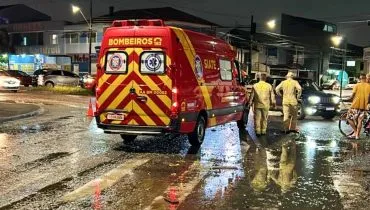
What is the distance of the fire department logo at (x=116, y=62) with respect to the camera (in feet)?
35.2

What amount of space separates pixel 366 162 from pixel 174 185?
4500 mm

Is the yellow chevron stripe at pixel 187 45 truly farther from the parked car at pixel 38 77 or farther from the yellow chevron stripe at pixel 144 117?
the parked car at pixel 38 77

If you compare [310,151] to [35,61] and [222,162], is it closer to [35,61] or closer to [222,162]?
[222,162]

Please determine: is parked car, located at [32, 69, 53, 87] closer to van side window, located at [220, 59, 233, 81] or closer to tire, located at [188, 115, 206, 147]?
van side window, located at [220, 59, 233, 81]

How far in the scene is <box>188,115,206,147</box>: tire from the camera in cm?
1117

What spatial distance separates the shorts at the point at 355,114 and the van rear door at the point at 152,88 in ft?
19.7

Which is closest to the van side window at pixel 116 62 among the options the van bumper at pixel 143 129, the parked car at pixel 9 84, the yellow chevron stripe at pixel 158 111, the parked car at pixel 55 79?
the yellow chevron stripe at pixel 158 111

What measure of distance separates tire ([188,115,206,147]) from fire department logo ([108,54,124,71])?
6.91 ft

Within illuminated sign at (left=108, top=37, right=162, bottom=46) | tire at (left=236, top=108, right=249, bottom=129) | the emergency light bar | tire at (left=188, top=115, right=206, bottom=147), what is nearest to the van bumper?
tire at (left=188, top=115, right=206, bottom=147)

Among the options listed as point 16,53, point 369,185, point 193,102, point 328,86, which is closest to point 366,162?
point 369,185

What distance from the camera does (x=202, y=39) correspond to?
38.7ft

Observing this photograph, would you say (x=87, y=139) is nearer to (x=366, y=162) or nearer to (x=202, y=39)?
(x=202, y=39)

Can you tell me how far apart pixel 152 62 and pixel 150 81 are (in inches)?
15.4

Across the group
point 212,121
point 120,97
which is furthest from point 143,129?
point 212,121
